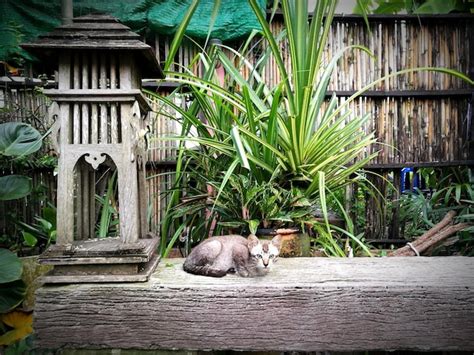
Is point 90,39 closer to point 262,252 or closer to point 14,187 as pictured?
point 262,252

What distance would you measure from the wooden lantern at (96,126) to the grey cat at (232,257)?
0.43ft

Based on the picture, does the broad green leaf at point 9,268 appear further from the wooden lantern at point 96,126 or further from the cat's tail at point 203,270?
the cat's tail at point 203,270

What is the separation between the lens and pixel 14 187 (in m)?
1.42

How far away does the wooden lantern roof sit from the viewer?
0.80m

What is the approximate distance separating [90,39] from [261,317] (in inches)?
30.3

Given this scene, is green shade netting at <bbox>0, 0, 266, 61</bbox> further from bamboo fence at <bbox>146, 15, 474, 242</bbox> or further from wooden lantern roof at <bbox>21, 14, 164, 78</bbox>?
wooden lantern roof at <bbox>21, 14, 164, 78</bbox>

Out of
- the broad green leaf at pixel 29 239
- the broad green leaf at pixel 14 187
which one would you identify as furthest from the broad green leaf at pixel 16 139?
the broad green leaf at pixel 29 239

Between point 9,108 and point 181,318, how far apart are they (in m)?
1.80

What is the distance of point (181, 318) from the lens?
81 centimetres

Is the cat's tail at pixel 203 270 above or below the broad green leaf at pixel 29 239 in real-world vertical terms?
above

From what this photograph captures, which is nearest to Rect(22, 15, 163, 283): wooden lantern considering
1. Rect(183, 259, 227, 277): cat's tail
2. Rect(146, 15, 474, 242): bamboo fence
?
Rect(183, 259, 227, 277): cat's tail

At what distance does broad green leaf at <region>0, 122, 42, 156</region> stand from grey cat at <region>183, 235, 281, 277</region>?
898 millimetres

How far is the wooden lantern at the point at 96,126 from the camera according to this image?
2.68ft

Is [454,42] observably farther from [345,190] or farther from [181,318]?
[181,318]
